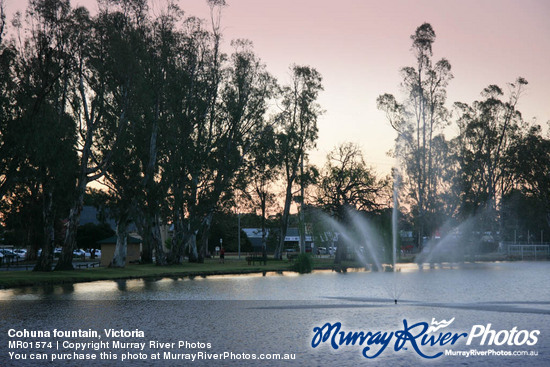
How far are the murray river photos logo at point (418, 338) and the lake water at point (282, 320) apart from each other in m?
0.05

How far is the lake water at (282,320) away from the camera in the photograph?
33.5 ft

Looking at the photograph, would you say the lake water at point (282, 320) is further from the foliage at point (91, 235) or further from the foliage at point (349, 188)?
the foliage at point (91, 235)

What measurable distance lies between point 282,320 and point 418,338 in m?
3.83

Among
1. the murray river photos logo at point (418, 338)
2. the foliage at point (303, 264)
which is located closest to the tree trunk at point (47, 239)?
the foliage at point (303, 264)

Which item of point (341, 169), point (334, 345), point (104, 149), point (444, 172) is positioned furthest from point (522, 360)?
point (444, 172)

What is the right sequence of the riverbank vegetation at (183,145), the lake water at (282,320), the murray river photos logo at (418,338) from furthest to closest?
the riverbank vegetation at (183,145), the murray river photos logo at (418,338), the lake water at (282,320)

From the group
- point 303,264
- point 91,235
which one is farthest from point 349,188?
point 91,235

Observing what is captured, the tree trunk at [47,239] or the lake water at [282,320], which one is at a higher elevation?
the tree trunk at [47,239]

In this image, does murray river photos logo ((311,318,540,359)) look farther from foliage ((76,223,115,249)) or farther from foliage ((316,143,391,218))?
foliage ((76,223,115,249))

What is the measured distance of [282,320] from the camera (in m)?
14.9

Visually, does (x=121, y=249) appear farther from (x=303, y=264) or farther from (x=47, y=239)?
(x=303, y=264)

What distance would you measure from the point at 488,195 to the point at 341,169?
22881 mm

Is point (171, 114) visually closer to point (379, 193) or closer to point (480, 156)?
point (379, 193)

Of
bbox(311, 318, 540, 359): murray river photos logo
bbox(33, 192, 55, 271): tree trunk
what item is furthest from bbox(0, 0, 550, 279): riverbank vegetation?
bbox(311, 318, 540, 359): murray river photos logo
